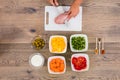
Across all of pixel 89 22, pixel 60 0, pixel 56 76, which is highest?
pixel 60 0

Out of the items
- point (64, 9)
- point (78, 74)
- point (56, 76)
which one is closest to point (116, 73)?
point (78, 74)

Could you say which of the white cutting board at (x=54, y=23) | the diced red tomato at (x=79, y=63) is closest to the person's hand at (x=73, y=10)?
the white cutting board at (x=54, y=23)

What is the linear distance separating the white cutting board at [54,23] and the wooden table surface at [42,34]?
0.8 inches

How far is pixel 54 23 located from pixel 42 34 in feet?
0.25

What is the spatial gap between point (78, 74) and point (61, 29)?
0.74 ft

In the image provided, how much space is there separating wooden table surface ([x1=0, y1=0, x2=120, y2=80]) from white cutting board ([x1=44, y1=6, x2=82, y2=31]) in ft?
0.07

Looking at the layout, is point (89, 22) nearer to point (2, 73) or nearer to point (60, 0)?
point (60, 0)

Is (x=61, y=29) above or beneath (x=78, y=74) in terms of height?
above

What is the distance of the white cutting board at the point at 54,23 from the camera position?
48.2 inches

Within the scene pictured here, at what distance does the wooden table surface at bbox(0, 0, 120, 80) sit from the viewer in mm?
1211

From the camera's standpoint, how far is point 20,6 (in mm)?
1238

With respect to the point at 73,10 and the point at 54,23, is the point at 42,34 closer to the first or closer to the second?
the point at 54,23

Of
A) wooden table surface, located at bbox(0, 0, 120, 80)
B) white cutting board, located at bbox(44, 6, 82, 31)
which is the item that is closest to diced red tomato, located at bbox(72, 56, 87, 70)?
wooden table surface, located at bbox(0, 0, 120, 80)

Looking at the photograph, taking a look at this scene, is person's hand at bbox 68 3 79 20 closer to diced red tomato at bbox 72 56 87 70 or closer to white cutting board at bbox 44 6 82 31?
white cutting board at bbox 44 6 82 31
